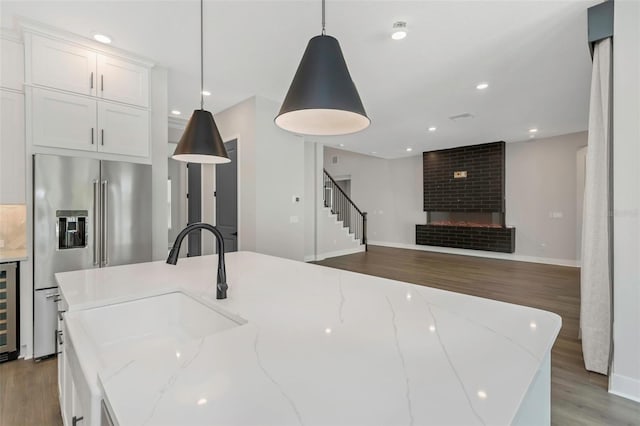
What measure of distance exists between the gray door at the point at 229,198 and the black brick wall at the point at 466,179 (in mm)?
6062

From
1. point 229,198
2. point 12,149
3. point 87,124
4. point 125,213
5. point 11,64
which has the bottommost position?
point 125,213

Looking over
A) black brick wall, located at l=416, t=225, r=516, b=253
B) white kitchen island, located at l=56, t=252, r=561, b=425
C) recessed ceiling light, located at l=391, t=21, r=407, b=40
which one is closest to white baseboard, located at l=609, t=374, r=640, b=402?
white kitchen island, located at l=56, t=252, r=561, b=425

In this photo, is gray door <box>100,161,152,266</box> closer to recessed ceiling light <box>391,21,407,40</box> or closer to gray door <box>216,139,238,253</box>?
gray door <box>216,139,238,253</box>

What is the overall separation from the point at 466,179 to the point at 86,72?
8.00m

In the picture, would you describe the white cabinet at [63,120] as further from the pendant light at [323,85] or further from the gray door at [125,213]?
the pendant light at [323,85]

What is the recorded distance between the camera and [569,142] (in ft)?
22.7

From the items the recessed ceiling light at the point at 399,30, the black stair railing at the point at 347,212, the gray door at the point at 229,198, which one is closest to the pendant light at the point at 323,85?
Result: the recessed ceiling light at the point at 399,30

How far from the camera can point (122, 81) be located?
10.5ft

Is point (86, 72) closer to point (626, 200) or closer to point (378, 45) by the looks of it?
point (378, 45)

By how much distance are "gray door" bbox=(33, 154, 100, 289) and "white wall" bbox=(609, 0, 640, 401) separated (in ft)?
14.1

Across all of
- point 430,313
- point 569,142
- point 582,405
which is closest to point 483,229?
point 569,142

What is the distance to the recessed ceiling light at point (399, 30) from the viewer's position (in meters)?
2.70

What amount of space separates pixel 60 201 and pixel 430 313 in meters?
3.15

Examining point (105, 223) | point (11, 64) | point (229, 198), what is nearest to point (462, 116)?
point (229, 198)
